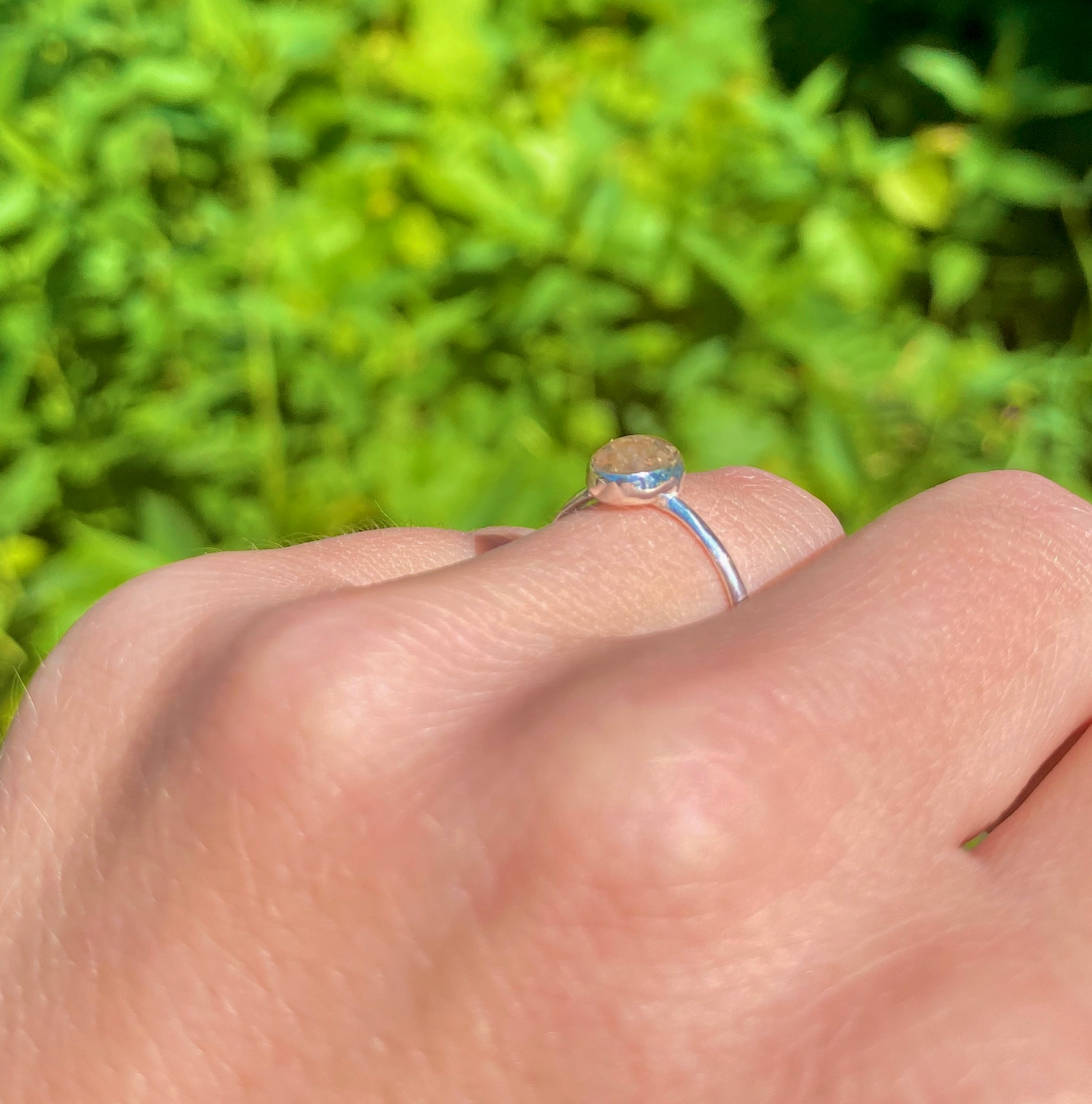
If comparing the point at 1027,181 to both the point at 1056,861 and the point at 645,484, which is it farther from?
the point at 1056,861

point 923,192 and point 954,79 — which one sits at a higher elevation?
point 954,79

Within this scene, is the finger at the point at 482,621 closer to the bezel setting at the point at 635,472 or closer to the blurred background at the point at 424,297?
the bezel setting at the point at 635,472

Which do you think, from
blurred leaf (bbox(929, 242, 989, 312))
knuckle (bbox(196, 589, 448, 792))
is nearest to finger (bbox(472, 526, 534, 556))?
knuckle (bbox(196, 589, 448, 792))

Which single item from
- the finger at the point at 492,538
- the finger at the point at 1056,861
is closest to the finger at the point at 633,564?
the finger at the point at 492,538

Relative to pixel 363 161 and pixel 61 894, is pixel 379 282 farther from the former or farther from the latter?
pixel 61 894

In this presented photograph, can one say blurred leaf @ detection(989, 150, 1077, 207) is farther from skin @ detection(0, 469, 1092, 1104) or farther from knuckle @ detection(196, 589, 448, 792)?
knuckle @ detection(196, 589, 448, 792)

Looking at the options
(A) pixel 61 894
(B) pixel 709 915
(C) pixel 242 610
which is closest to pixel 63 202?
(C) pixel 242 610

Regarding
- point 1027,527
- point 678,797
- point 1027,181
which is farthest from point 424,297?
point 678,797
